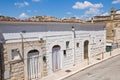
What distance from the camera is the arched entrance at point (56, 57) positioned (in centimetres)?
1637

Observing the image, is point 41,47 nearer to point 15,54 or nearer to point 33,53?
point 33,53

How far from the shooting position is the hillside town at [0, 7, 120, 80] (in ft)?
40.1

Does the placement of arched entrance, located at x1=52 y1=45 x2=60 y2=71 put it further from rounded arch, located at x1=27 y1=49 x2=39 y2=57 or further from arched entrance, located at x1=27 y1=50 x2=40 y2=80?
rounded arch, located at x1=27 y1=49 x2=39 y2=57

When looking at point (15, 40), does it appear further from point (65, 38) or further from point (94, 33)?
point (94, 33)

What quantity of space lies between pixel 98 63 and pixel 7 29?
433 inches

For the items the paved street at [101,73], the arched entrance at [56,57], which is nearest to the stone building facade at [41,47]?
the arched entrance at [56,57]

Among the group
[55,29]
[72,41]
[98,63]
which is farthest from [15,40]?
[98,63]

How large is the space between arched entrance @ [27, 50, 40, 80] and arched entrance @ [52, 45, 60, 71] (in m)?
2.05

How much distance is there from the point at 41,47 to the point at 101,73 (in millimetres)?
5541

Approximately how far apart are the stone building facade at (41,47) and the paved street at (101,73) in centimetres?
218

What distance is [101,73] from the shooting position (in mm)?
15625

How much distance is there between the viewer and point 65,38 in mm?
17328

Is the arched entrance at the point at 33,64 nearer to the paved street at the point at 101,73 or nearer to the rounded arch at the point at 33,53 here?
the rounded arch at the point at 33,53

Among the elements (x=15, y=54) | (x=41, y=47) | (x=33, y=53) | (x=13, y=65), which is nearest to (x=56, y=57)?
(x=41, y=47)
